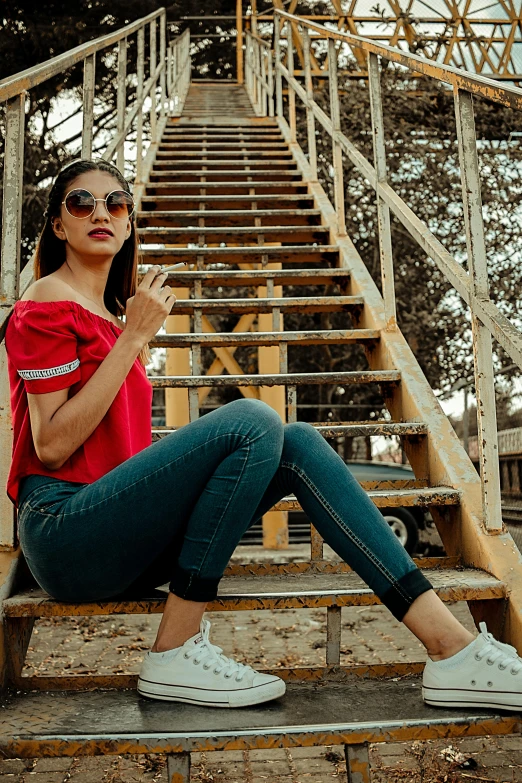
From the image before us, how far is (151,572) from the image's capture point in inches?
75.8

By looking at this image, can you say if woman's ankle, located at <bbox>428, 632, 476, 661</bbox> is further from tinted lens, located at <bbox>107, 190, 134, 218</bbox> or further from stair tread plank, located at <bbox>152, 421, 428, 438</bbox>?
tinted lens, located at <bbox>107, 190, 134, 218</bbox>

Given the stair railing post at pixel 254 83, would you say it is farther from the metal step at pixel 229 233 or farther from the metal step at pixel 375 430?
the metal step at pixel 375 430

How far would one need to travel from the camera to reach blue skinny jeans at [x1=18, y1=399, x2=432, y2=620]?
1.68 metres

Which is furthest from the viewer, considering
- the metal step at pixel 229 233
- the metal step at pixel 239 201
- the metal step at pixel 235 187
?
the metal step at pixel 235 187

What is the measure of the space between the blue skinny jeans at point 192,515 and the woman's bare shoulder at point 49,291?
1.39ft

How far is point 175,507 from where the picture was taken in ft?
5.64

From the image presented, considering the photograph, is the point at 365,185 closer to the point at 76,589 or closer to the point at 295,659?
the point at 295,659

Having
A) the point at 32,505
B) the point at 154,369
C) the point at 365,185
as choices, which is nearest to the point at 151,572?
the point at 32,505

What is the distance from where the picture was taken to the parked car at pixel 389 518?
23.3ft

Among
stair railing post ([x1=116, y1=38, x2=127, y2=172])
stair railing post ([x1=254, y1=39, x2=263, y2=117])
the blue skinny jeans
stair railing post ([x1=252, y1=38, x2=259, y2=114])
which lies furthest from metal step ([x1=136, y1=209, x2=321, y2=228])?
stair railing post ([x1=252, y1=38, x2=259, y2=114])

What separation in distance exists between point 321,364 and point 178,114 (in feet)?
14.1

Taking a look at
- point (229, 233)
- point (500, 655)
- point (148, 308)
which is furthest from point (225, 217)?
point (500, 655)

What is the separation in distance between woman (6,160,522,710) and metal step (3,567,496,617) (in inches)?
3.2

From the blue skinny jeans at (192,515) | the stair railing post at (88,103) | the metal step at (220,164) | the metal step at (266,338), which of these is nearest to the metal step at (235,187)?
the metal step at (220,164)
